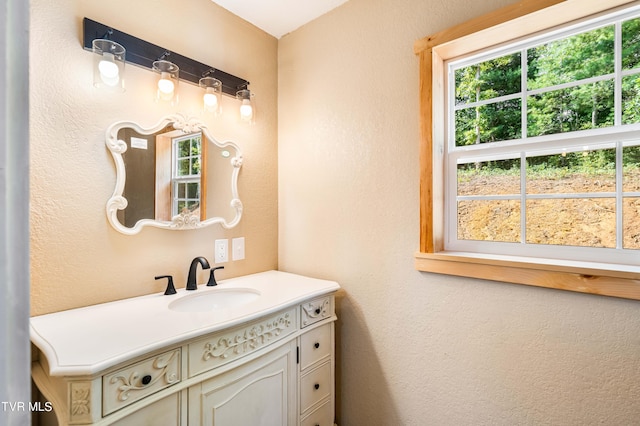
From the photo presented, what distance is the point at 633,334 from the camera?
3.45 feet

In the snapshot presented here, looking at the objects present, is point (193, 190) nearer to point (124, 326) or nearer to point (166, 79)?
point (166, 79)

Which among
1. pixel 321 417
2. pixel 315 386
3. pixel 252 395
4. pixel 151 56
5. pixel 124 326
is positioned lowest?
pixel 321 417

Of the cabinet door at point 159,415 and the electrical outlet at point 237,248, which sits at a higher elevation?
the electrical outlet at point 237,248

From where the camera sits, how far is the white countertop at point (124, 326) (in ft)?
2.82

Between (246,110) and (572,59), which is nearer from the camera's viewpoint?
(572,59)

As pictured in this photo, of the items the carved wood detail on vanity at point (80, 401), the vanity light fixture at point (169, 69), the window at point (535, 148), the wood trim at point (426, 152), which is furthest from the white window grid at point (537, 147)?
the carved wood detail on vanity at point (80, 401)

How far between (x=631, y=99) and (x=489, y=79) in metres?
0.53

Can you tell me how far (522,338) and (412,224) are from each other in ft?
2.13

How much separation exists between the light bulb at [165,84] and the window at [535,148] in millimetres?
1214

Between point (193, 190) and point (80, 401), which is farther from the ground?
point (193, 190)

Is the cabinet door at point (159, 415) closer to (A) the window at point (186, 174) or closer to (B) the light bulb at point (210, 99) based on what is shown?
(A) the window at point (186, 174)

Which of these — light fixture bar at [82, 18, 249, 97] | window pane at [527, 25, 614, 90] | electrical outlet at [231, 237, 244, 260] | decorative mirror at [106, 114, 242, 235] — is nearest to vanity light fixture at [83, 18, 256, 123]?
light fixture bar at [82, 18, 249, 97]

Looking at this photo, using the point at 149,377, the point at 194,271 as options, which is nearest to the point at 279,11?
the point at 194,271

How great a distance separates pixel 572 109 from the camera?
1.27 metres
